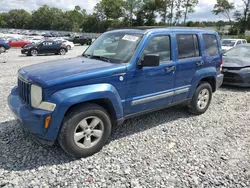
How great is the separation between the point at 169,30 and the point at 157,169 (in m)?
2.54

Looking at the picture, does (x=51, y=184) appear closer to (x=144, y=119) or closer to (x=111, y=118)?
(x=111, y=118)

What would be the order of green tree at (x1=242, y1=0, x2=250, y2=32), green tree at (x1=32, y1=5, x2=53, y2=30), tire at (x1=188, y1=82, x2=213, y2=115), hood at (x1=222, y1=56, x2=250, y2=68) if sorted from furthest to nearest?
green tree at (x1=32, y1=5, x2=53, y2=30) < green tree at (x1=242, y1=0, x2=250, y2=32) < hood at (x1=222, y1=56, x2=250, y2=68) < tire at (x1=188, y1=82, x2=213, y2=115)

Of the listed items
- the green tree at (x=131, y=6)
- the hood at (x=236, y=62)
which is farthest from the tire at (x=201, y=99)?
the green tree at (x=131, y=6)

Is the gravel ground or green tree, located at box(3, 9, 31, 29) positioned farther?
green tree, located at box(3, 9, 31, 29)

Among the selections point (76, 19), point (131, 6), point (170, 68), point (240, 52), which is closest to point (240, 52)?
point (240, 52)

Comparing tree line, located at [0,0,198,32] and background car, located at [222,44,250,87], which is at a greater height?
tree line, located at [0,0,198,32]

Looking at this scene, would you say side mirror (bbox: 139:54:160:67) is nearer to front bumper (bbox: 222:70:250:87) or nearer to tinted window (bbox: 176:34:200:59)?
tinted window (bbox: 176:34:200:59)

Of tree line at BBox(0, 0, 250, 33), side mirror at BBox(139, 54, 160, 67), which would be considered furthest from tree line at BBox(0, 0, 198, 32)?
side mirror at BBox(139, 54, 160, 67)

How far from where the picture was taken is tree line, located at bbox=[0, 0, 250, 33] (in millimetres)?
51750

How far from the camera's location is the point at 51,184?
9.25 feet

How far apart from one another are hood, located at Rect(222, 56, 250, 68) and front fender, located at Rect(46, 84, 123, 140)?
593 centimetres

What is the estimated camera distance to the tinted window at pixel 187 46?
4402 millimetres

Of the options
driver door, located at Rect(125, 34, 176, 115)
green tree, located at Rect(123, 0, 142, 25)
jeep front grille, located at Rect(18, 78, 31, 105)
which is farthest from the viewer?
green tree, located at Rect(123, 0, 142, 25)

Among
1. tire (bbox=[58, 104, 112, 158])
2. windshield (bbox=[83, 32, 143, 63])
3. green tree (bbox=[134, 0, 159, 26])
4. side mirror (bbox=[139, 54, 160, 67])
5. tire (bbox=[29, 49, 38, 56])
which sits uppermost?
green tree (bbox=[134, 0, 159, 26])
